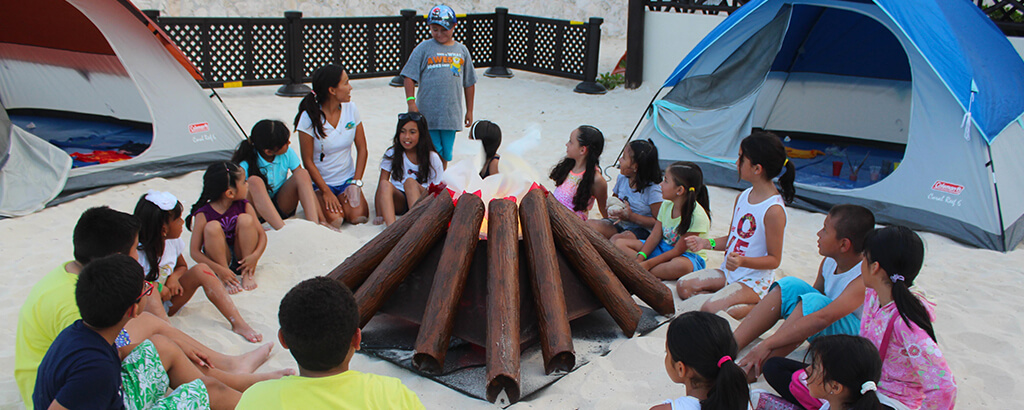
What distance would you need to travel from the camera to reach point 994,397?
2.98 meters

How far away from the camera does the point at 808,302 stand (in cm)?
304

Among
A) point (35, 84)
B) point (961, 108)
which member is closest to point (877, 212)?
point (961, 108)

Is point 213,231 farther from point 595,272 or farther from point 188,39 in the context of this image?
point 188,39

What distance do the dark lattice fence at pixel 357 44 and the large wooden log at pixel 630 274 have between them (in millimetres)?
6089

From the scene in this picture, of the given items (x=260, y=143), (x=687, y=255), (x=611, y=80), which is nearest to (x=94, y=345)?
(x=260, y=143)

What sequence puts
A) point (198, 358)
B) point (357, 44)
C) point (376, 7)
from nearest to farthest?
point (198, 358) < point (357, 44) < point (376, 7)

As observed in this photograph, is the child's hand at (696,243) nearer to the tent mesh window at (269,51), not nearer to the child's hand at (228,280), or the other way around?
the child's hand at (228,280)

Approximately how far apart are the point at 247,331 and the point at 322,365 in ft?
5.80

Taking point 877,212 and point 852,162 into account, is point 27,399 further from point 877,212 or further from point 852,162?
point 852,162

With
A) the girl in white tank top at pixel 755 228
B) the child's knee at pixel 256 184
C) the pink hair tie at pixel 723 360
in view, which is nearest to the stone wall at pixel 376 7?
the child's knee at pixel 256 184

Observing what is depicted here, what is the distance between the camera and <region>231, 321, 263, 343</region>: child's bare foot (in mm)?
3320

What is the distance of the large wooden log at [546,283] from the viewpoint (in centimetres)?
295

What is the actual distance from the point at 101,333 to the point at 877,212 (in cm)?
512

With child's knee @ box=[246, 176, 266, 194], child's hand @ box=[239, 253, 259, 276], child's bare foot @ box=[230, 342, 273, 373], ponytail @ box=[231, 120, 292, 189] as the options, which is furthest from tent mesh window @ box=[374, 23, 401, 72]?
child's bare foot @ box=[230, 342, 273, 373]
